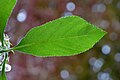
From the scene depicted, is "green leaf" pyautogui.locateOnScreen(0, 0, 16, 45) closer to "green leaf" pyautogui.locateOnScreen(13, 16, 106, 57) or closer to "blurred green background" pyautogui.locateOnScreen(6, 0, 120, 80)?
"green leaf" pyautogui.locateOnScreen(13, 16, 106, 57)

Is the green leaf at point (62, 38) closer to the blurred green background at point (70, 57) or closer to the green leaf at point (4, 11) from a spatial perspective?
the green leaf at point (4, 11)

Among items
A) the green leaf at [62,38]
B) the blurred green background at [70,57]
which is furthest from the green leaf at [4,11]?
the blurred green background at [70,57]

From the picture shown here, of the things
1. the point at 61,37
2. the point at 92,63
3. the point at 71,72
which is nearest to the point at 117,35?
the point at 92,63

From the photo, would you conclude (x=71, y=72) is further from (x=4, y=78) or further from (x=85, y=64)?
(x=4, y=78)

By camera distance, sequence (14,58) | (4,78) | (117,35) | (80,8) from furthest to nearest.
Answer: (117,35), (80,8), (14,58), (4,78)

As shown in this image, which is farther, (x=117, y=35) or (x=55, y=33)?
(x=117, y=35)

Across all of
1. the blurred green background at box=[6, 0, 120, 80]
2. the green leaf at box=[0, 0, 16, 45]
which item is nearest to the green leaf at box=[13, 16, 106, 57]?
the green leaf at box=[0, 0, 16, 45]

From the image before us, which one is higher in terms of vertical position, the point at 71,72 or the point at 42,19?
the point at 42,19
